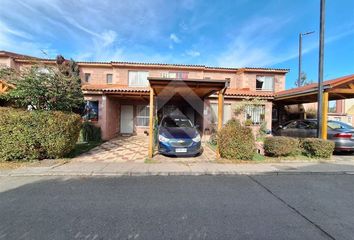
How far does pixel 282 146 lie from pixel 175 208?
5838 millimetres

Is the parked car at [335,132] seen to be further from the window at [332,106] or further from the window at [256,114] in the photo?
the window at [332,106]

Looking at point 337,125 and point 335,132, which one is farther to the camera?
point 337,125

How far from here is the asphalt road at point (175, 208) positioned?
2.58 m

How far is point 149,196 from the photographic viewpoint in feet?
12.4

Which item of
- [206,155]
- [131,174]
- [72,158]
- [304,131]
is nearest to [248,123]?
[304,131]

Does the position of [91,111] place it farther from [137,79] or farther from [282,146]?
[282,146]

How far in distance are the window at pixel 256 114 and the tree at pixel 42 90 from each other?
10.5 meters

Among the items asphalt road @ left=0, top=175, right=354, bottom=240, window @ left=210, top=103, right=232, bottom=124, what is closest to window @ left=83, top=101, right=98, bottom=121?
asphalt road @ left=0, top=175, right=354, bottom=240

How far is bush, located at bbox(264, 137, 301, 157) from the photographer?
721 centimetres

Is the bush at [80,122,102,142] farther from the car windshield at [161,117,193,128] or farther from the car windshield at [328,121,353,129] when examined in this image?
the car windshield at [328,121,353,129]

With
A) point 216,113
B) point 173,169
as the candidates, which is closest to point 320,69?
point 216,113

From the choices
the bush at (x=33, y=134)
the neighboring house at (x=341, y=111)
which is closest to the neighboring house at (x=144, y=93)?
the neighboring house at (x=341, y=111)

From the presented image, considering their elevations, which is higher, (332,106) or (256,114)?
(332,106)

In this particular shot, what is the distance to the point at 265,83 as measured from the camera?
1612 cm
